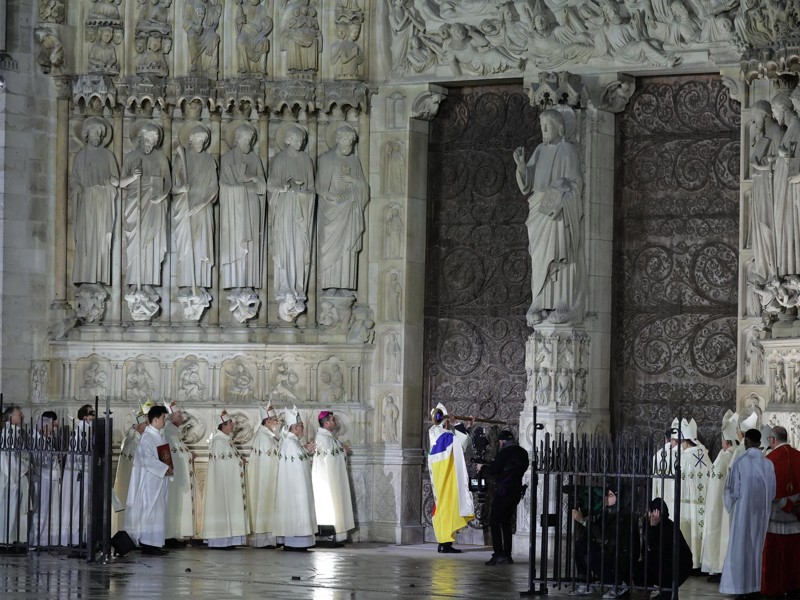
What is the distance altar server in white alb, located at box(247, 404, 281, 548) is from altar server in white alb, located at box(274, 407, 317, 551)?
0.17 m

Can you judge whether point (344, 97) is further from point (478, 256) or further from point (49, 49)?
point (49, 49)

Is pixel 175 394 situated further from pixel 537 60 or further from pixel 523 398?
pixel 537 60

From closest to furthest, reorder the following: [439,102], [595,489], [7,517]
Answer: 1. [595,489]
2. [7,517]
3. [439,102]

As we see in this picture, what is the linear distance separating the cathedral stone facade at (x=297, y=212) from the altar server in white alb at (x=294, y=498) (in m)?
1.08

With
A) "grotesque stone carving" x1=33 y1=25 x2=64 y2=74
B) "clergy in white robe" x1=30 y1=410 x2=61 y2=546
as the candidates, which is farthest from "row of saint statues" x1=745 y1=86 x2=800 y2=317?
"grotesque stone carving" x1=33 y1=25 x2=64 y2=74

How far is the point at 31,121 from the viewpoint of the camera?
73.3 feet

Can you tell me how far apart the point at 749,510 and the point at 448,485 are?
5402 millimetres

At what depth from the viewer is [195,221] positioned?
2214cm

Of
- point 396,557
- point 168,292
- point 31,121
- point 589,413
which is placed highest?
point 31,121

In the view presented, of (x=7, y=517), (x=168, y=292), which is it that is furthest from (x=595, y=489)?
(x=168, y=292)

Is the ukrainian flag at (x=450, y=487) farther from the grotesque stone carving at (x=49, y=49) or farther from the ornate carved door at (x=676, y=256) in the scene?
the grotesque stone carving at (x=49, y=49)

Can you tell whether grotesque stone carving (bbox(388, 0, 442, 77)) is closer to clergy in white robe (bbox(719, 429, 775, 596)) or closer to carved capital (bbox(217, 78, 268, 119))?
carved capital (bbox(217, 78, 268, 119))

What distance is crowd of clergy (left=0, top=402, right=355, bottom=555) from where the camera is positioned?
64.3 feet

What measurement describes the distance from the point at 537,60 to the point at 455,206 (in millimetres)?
Answer: 2179
